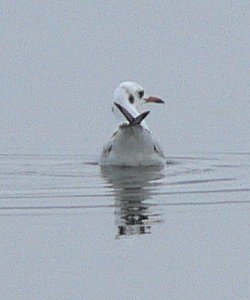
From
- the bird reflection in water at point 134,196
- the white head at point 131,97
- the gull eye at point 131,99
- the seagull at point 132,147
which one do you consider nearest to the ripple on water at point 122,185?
the bird reflection in water at point 134,196

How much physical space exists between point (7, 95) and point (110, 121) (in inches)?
291

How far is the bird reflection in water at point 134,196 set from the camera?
18.3 m

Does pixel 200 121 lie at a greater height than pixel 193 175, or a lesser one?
greater

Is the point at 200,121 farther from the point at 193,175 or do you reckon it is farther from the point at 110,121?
the point at 193,175

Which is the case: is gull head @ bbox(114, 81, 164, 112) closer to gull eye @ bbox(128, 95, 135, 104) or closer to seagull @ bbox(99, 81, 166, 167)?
gull eye @ bbox(128, 95, 135, 104)

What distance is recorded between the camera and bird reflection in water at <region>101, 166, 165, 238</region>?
60.0 ft

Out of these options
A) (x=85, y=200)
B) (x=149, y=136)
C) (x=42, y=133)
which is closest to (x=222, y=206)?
(x=85, y=200)

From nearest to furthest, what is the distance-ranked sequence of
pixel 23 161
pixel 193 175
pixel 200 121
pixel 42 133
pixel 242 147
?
pixel 193 175 < pixel 23 161 < pixel 242 147 < pixel 42 133 < pixel 200 121

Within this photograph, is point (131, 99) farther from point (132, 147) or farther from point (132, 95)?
point (132, 147)

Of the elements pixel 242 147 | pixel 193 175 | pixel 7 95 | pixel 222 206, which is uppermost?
pixel 7 95

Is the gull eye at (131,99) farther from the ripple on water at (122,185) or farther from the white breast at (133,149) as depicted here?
the white breast at (133,149)

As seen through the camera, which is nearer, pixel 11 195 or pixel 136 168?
pixel 11 195

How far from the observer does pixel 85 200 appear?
2011 centimetres

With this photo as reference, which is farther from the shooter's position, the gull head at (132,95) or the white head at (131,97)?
the gull head at (132,95)
